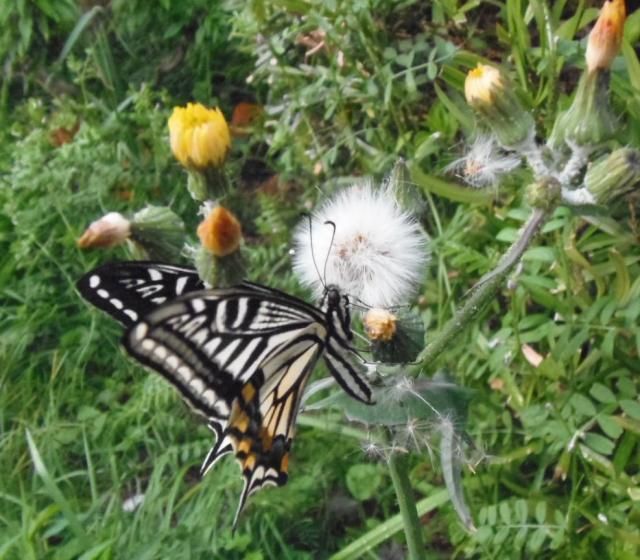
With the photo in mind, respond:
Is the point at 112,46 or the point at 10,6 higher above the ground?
the point at 10,6

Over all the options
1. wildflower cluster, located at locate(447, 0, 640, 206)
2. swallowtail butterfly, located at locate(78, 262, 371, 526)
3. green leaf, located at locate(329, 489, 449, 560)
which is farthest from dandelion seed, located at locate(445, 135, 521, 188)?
green leaf, located at locate(329, 489, 449, 560)

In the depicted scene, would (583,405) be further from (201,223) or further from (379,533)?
(201,223)

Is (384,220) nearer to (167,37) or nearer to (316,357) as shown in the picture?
(316,357)

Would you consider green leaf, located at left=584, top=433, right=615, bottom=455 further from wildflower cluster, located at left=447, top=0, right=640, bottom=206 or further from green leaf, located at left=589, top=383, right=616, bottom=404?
wildflower cluster, located at left=447, top=0, right=640, bottom=206

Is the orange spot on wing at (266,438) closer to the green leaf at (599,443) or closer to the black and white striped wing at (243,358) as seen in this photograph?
the black and white striped wing at (243,358)

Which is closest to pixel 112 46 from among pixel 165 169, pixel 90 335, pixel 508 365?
pixel 165 169
